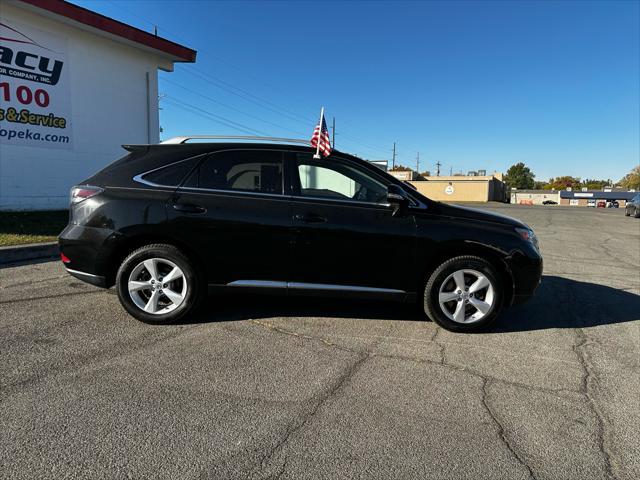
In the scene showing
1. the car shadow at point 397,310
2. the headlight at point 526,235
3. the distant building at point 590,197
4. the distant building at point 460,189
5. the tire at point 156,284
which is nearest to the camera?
the tire at point 156,284

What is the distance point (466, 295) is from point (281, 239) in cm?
191

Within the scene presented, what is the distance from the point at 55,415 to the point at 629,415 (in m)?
3.73

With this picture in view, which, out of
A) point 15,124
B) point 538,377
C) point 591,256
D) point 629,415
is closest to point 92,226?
point 538,377

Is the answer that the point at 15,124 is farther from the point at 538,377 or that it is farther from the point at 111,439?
the point at 538,377

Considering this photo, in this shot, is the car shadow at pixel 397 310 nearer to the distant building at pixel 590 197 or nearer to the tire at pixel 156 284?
the tire at pixel 156 284

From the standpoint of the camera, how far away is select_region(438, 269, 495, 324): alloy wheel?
172 inches

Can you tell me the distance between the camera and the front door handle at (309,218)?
4293 millimetres

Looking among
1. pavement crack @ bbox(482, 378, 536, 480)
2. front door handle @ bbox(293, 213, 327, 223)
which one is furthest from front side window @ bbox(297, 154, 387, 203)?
pavement crack @ bbox(482, 378, 536, 480)

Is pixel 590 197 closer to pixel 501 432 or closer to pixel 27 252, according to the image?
pixel 27 252

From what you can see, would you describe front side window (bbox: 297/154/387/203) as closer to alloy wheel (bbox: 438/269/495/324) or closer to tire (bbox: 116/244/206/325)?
alloy wheel (bbox: 438/269/495/324)

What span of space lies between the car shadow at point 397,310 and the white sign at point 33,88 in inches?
372

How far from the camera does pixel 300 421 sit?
2.75 meters

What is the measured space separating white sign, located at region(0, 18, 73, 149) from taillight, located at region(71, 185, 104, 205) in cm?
869

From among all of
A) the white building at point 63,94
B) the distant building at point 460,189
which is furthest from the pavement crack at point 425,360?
the distant building at point 460,189
